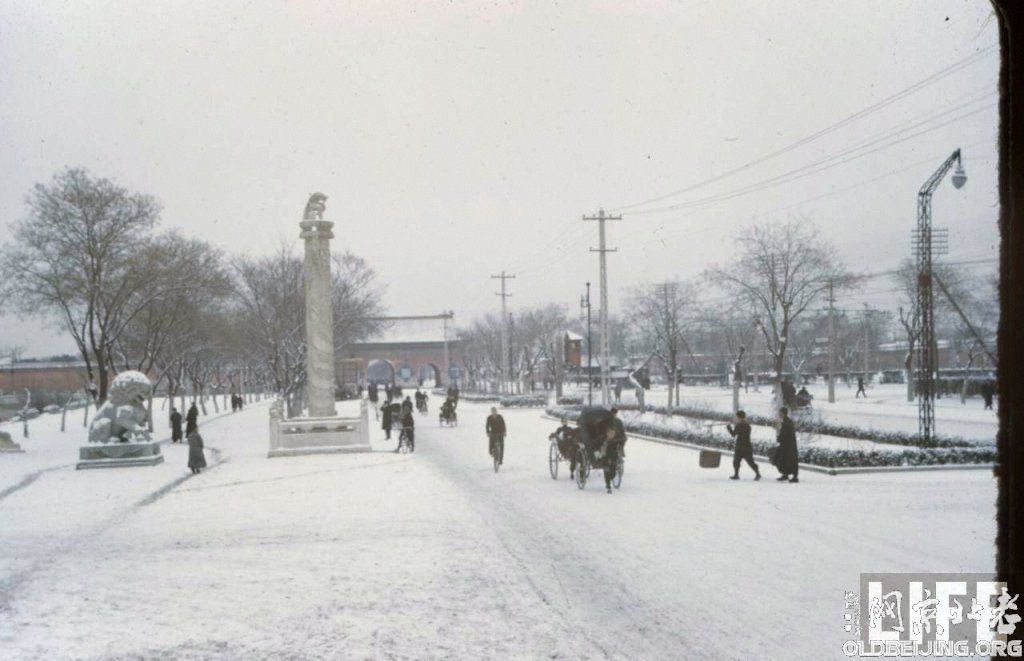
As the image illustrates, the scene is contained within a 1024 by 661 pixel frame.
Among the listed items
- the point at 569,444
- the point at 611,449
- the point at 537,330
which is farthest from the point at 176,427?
the point at 537,330

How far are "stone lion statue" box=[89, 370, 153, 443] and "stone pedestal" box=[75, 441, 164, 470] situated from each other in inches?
17.8

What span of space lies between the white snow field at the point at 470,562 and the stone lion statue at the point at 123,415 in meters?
5.43

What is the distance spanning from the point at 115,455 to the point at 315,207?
9.95 meters

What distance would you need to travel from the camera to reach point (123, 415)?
2339 cm

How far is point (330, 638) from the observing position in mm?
6879

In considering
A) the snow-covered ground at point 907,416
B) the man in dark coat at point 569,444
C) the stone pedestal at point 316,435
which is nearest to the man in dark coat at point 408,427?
the stone pedestal at point 316,435

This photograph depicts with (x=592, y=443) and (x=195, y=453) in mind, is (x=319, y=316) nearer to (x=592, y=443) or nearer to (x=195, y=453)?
(x=195, y=453)

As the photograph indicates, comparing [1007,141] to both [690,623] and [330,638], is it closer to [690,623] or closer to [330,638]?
[690,623]

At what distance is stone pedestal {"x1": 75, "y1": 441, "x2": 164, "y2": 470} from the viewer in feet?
73.9

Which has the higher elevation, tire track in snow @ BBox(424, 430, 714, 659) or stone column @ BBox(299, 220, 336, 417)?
stone column @ BBox(299, 220, 336, 417)

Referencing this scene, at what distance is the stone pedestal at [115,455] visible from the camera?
2252 cm

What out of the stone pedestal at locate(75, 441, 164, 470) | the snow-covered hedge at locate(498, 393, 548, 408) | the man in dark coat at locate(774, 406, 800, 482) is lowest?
the snow-covered hedge at locate(498, 393, 548, 408)

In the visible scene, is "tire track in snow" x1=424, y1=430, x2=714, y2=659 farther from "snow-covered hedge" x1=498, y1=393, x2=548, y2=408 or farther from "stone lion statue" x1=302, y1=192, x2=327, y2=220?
"snow-covered hedge" x1=498, y1=393, x2=548, y2=408

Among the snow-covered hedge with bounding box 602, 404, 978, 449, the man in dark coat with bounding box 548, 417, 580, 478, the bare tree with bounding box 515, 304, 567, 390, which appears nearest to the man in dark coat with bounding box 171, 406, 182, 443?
the snow-covered hedge with bounding box 602, 404, 978, 449
